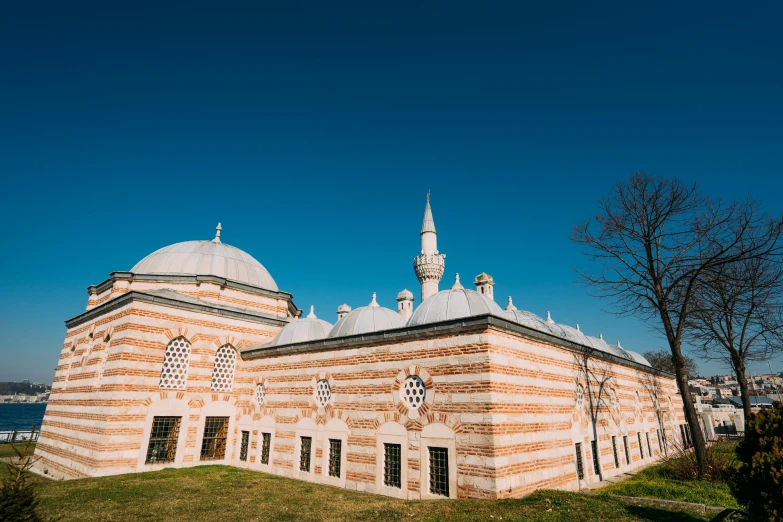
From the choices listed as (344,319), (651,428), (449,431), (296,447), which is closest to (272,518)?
(449,431)

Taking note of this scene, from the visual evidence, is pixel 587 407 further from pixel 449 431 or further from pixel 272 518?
pixel 272 518

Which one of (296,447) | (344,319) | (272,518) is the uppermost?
(344,319)

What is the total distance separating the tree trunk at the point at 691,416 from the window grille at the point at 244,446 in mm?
16431

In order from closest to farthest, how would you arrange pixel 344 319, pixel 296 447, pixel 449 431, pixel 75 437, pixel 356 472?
pixel 449 431 → pixel 356 472 → pixel 296 447 → pixel 75 437 → pixel 344 319

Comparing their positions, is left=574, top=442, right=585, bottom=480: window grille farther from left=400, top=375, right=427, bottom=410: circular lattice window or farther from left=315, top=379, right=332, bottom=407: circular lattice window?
left=315, top=379, right=332, bottom=407: circular lattice window

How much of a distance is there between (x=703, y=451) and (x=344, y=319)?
13498 millimetres

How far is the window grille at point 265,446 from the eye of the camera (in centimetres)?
1659

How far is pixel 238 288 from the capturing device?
21.6 meters

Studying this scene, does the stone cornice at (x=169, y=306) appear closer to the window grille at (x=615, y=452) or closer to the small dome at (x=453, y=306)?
the small dome at (x=453, y=306)

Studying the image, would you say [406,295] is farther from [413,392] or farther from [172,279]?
[413,392]

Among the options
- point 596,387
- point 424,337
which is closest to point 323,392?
point 424,337

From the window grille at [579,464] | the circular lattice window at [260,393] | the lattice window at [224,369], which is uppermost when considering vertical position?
the lattice window at [224,369]

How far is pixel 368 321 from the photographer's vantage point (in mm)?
17016

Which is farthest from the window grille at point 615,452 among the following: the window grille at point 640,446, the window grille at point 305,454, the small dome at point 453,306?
the window grille at point 305,454
